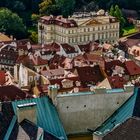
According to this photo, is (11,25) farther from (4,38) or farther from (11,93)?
(11,93)

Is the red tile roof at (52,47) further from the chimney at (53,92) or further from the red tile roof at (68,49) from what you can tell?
the chimney at (53,92)

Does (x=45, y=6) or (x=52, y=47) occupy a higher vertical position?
(x=45, y=6)

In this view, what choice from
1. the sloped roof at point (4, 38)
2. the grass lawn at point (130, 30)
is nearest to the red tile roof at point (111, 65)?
the sloped roof at point (4, 38)

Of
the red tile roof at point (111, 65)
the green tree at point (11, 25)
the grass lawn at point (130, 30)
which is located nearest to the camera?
the red tile roof at point (111, 65)

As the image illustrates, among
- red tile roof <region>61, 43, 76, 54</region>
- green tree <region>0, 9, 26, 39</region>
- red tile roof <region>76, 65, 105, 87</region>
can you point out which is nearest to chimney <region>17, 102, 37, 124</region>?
red tile roof <region>76, 65, 105, 87</region>

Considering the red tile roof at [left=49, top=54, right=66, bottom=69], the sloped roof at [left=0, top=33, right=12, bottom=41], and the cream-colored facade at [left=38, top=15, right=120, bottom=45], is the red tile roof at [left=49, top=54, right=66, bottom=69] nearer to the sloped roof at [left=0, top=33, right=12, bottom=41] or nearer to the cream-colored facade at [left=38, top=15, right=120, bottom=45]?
the sloped roof at [left=0, top=33, right=12, bottom=41]

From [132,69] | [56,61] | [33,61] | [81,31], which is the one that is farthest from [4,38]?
[132,69]

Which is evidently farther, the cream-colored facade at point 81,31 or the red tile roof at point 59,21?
the cream-colored facade at point 81,31
